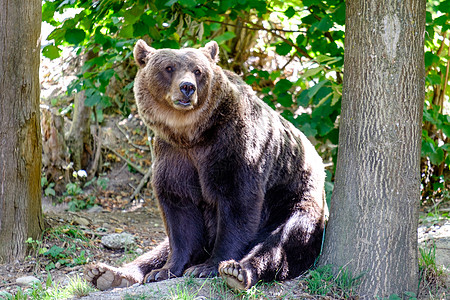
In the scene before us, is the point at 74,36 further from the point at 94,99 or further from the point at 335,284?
the point at 335,284

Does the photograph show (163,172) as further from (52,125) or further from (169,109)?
(52,125)

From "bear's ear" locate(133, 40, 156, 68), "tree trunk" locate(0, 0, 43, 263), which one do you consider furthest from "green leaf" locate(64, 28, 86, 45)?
"bear's ear" locate(133, 40, 156, 68)

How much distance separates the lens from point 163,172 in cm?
459

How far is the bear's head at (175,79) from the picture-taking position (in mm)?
4301

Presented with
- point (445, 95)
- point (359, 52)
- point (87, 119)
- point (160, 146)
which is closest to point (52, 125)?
point (87, 119)

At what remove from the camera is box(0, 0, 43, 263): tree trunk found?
5.36 metres

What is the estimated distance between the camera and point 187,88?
428 centimetres

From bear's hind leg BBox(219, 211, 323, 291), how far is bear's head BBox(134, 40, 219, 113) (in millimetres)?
1309

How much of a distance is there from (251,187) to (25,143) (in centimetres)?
263

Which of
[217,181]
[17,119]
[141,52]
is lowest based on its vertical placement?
[217,181]

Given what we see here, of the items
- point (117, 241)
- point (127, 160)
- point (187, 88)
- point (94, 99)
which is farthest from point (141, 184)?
point (187, 88)

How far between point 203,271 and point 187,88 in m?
1.51

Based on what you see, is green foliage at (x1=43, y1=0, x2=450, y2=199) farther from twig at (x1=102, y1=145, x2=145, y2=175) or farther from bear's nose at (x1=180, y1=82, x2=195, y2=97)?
twig at (x1=102, y1=145, x2=145, y2=175)

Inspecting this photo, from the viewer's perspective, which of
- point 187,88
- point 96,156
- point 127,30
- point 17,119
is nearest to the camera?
point 187,88
